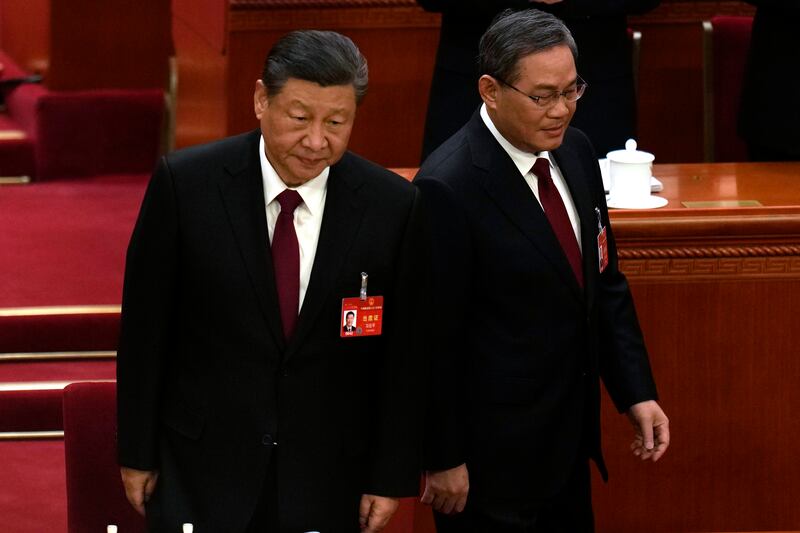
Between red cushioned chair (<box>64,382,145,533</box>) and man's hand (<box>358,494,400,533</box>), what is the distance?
0.43 m

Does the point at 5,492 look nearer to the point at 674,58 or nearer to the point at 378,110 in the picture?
the point at 378,110

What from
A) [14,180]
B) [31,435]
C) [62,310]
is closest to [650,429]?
[31,435]

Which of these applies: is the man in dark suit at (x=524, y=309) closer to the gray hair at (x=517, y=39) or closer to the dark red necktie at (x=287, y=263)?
the gray hair at (x=517, y=39)

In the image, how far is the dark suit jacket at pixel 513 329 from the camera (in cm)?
253

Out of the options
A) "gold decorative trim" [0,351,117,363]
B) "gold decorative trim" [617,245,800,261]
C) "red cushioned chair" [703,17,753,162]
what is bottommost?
"gold decorative trim" [0,351,117,363]

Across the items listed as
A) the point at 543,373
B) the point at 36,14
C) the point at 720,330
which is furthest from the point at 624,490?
the point at 36,14

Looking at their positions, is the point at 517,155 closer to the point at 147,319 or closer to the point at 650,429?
the point at 650,429

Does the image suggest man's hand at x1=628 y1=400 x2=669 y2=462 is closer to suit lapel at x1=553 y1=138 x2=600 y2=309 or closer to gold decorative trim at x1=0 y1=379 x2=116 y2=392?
suit lapel at x1=553 y1=138 x2=600 y2=309

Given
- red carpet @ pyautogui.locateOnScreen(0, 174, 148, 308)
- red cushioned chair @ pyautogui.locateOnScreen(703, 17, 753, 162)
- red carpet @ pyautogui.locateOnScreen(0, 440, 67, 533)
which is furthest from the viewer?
red cushioned chair @ pyautogui.locateOnScreen(703, 17, 753, 162)

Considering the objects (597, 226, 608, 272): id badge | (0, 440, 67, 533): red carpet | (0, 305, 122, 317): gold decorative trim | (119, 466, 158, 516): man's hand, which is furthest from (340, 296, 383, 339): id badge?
(0, 305, 122, 317): gold decorative trim

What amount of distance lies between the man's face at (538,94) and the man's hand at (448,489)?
23.0 inches

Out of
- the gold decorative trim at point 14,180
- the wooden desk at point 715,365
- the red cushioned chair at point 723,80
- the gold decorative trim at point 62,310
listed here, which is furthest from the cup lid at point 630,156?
the gold decorative trim at point 14,180

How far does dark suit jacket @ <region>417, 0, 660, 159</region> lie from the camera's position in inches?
145

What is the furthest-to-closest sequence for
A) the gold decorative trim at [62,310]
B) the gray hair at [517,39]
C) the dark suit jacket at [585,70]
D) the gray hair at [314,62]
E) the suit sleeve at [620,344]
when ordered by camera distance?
the gold decorative trim at [62,310] → the dark suit jacket at [585,70] → the suit sleeve at [620,344] → the gray hair at [517,39] → the gray hair at [314,62]
